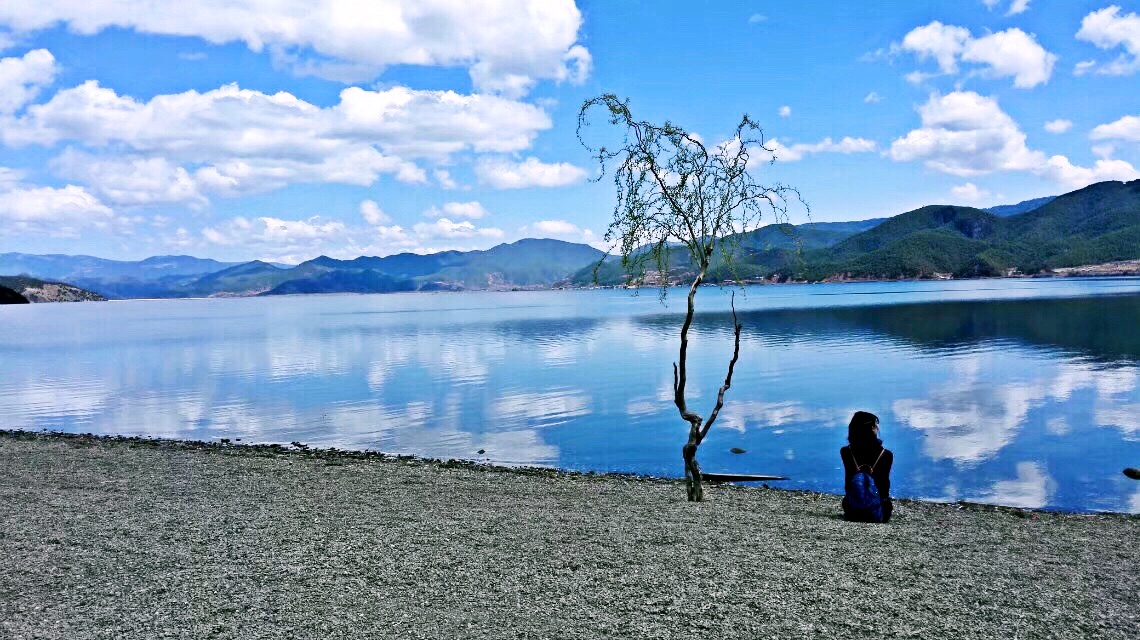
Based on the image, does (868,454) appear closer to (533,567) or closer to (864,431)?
(864,431)

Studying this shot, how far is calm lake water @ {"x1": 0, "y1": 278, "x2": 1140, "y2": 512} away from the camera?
27.1 m

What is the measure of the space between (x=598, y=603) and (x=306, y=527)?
21.5 feet

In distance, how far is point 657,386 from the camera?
158 ft

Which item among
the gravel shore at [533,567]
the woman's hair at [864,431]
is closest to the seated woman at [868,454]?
the woman's hair at [864,431]

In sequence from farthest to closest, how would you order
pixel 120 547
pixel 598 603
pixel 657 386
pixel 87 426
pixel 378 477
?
pixel 657 386 < pixel 87 426 < pixel 378 477 < pixel 120 547 < pixel 598 603

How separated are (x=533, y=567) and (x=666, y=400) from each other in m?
31.6

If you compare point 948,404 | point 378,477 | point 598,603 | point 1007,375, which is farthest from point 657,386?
point 598,603

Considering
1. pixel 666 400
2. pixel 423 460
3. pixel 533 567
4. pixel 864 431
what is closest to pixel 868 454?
pixel 864 431

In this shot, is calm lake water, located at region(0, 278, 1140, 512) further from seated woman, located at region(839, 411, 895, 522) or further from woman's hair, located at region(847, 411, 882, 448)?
woman's hair, located at region(847, 411, 882, 448)

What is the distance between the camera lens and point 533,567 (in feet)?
36.6

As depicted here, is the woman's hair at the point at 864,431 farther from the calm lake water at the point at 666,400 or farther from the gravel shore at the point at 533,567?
the calm lake water at the point at 666,400

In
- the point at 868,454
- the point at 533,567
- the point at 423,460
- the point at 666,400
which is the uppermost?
the point at 868,454

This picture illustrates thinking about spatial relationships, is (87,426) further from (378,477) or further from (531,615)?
(531,615)

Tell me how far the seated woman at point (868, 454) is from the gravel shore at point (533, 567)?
0.71 metres
